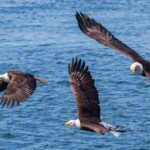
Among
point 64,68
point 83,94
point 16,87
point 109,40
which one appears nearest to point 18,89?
point 16,87

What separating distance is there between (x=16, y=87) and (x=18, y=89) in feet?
0.70

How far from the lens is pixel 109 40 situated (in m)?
24.9

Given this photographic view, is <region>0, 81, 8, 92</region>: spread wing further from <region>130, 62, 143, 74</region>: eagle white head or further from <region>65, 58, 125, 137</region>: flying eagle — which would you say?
<region>130, 62, 143, 74</region>: eagle white head

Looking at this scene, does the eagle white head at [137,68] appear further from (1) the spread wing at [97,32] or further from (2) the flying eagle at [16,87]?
(2) the flying eagle at [16,87]

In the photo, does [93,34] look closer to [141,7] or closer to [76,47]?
[76,47]

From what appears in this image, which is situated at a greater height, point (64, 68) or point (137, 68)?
point (137, 68)

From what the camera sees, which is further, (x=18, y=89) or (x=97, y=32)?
(x=97, y=32)

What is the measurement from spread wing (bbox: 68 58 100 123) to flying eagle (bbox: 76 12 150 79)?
161cm

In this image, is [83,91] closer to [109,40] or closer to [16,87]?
[16,87]

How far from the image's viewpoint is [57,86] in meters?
68.2

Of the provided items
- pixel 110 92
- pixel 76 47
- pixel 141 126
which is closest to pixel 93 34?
pixel 141 126

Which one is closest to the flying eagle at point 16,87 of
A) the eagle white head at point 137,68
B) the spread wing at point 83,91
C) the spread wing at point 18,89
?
the spread wing at point 18,89

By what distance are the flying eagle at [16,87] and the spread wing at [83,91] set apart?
5.03ft

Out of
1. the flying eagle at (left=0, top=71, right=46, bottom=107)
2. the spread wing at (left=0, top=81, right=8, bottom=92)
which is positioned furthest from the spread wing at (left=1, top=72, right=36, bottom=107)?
the spread wing at (left=0, top=81, right=8, bottom=92)
